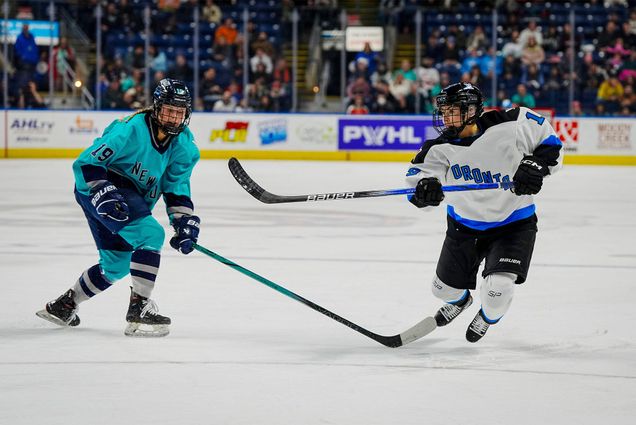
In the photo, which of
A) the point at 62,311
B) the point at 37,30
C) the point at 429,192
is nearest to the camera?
the point at 429,192

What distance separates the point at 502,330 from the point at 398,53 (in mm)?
10781

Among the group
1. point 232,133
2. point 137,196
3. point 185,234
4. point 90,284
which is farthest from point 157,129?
point 232,133

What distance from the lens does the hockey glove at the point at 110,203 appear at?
374 cm

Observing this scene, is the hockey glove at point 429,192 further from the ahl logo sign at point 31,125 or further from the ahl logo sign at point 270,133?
the ahl logo sign at point 31,125

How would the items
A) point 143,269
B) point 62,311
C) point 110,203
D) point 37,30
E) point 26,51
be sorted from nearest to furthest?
point 110,203 → point 143,269 → point 62,311 → point 26,51 → point 37,30

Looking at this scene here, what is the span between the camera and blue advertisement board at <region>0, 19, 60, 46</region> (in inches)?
528

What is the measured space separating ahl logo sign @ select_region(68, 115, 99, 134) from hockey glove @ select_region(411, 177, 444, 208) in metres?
10.4

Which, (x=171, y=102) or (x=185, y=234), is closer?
(x=171, y=102)

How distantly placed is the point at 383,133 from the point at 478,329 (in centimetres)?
1008

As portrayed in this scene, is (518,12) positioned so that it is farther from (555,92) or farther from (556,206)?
(556,206)

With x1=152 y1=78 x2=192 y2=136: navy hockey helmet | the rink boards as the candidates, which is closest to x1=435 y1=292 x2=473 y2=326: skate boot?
x1=152 y1=78 x2=192 y2=136: navy hockey helmet

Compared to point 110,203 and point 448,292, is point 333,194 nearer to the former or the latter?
point 448,292

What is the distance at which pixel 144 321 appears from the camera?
153 inches

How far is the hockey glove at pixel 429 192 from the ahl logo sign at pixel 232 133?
10.2m
